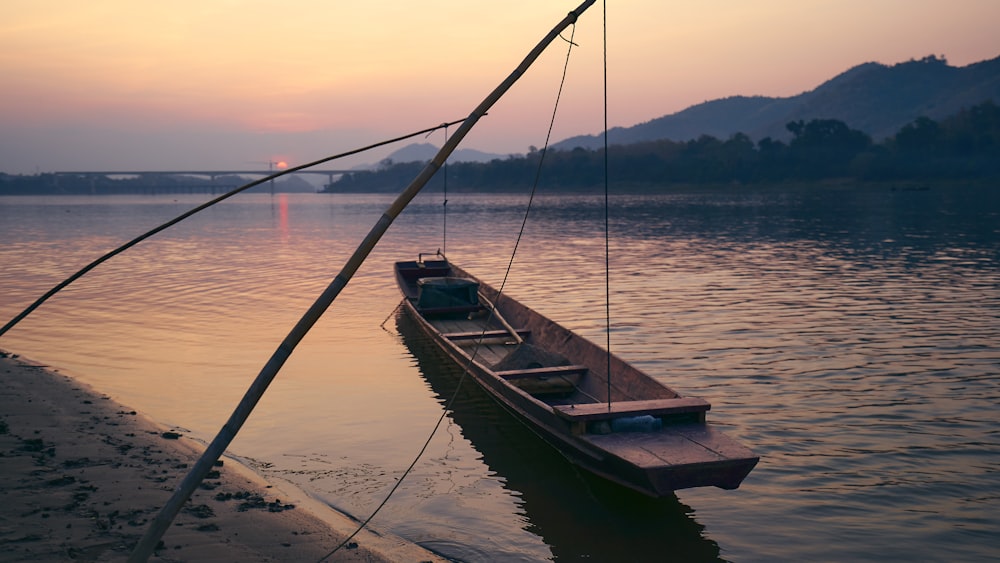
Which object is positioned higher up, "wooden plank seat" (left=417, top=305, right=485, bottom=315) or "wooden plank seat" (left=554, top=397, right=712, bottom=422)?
"wooden plank seat" (left=554, top=397, right=712, bottom=422)

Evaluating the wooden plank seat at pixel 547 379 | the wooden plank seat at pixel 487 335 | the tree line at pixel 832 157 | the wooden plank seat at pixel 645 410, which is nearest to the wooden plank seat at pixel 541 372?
the wooden plank seat at pixel 547 379

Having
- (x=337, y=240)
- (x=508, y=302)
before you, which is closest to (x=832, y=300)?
(x=508, y=302)

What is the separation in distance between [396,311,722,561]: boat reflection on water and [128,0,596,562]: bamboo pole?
4.20 m

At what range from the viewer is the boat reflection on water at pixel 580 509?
26.7ft

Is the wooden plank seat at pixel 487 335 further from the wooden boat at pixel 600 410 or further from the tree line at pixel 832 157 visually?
the tree line at pixel 832 157

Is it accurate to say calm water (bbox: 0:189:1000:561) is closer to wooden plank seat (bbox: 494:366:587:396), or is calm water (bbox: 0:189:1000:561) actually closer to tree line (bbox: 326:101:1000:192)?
wooden plank seat (bbox: 494:366:587:396)

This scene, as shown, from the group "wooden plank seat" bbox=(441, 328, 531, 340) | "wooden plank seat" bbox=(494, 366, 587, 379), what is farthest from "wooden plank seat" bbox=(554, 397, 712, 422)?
"wooden plank seat" bbox=(441, 328, 531, 340)

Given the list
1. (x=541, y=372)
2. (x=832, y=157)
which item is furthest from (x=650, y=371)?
(x=832, y=157)

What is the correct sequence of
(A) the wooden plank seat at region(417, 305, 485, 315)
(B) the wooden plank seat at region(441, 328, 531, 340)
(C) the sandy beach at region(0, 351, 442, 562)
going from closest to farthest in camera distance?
1. (C) the sandy beach at region(0, 351, 442, 562)
2. (B) the wooden plank seat at region(441, 328, 531, 340)
3. (A) the wooden plank seat at region(417, 305, 485, 315)

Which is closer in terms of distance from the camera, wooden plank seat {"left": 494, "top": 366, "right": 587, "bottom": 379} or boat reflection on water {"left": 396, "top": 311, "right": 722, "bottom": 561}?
boat reflection on water {"left": 396, "top": 311, "right": 722, "bottom": 561}

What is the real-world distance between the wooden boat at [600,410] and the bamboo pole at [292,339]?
388 centimetres

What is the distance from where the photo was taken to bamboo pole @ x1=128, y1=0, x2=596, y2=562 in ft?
16.5

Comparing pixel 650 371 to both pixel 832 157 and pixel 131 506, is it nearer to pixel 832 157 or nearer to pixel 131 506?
pixel 131 506

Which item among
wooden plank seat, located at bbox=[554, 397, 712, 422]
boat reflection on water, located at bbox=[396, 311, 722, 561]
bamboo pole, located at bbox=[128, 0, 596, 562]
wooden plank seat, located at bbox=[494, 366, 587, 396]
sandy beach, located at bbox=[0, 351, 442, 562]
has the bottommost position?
boat reflection on water, located at bbox=[396, 311, 722, 561]
